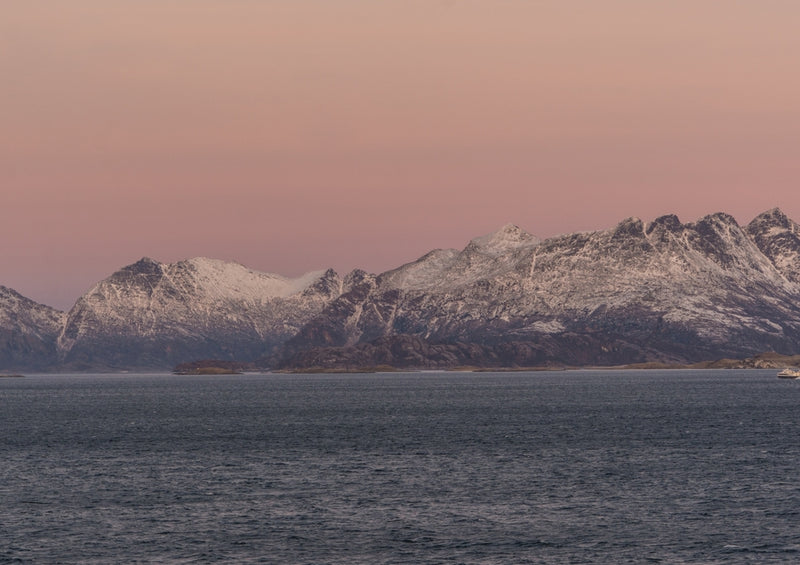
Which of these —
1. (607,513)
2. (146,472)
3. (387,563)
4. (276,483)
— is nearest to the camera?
(387,563)

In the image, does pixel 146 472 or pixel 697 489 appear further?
pixel 146 472

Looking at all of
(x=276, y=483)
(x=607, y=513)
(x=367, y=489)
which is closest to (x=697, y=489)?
(x=607, y=513)

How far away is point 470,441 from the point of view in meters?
174

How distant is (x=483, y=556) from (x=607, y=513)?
21.4 metres

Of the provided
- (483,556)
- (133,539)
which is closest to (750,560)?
(483,556)

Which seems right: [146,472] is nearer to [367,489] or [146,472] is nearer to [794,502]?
[367,489]

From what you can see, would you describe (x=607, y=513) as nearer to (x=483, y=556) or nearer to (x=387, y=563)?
(x=483, y=556)

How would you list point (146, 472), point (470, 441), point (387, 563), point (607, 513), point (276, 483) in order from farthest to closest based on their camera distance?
point (470, 441) → point (146, 472) → point (276, 483) → point (607, 513) → point (387, 563)

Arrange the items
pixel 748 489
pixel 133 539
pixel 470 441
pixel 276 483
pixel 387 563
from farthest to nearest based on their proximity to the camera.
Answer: pixel 470 441 < pixel 276 483 < pixel 748 489 < pixel 133 539 < pixel 387 563

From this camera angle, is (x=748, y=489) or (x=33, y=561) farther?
(x=748, y=489)

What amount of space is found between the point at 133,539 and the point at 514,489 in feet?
136

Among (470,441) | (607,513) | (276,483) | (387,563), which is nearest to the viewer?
(387,563)

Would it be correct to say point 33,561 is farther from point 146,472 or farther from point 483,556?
point 146,472

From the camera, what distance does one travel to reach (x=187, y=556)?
8619cm
